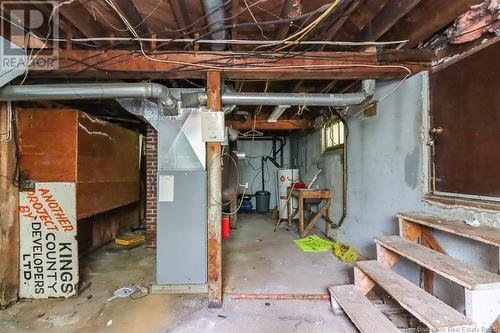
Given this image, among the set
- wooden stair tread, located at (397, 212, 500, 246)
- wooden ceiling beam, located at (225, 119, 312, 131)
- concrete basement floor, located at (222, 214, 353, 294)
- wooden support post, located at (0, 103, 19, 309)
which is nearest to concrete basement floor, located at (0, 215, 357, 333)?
concrete basement floor, located at (222, 214, 353, 294)

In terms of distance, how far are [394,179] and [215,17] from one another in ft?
7.64

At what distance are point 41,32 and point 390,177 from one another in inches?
137

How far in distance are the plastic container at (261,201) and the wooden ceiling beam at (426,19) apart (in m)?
5.18

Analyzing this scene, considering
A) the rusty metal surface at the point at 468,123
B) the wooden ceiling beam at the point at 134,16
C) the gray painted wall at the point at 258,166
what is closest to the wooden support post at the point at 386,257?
the rusty metal surface at the point at 468,123

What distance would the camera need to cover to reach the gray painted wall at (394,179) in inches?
77.3

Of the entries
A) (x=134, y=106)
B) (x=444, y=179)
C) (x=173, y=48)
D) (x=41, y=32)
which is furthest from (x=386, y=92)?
(x=41, y=32)

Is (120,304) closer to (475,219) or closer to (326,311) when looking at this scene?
(326,311)

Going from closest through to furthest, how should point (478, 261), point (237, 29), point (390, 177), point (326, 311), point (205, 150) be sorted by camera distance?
1. point (478, 261)
2. point (237, 29)
3. point (326, 311)
4. point (205, 150)
5. point (390, 177)

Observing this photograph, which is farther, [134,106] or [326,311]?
[134,106]

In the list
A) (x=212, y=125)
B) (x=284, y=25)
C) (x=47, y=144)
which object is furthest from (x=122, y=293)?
(x=284, y=25)

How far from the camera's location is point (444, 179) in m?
2.15

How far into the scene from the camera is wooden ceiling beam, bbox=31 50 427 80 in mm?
2223

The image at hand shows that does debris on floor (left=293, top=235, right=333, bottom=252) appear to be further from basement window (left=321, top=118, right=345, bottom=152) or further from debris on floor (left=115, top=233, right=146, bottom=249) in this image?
debris on floor (left=115, top=233, right=146, bottom=249)

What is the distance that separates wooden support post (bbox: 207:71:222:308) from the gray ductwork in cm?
16
